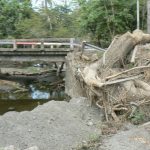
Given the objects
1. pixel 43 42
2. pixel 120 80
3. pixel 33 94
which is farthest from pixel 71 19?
pixel 120 80

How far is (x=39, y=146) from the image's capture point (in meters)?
10.1

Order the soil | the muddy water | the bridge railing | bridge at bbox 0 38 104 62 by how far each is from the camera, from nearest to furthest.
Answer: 1. the soil
2. the muddy water
3. the bridge railing
4. bridge at bbox 0 38 104 62

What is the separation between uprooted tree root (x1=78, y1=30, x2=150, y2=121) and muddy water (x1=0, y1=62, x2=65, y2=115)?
6.75 m

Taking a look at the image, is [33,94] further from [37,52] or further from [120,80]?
[120,80]

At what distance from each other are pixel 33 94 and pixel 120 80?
13.0 meters

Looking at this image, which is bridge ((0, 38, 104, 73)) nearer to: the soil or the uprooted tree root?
the uprooted tree root

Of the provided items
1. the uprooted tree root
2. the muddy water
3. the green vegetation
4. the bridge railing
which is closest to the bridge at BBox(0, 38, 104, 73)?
the bridge railing

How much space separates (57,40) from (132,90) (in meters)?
16.8

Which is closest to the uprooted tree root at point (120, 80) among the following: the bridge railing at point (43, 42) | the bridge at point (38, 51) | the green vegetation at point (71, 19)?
the bridge railing at point (43, 42)

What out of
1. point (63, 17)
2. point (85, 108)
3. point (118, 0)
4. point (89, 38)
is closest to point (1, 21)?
point (63, 17)

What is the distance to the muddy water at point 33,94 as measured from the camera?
21.7 metres

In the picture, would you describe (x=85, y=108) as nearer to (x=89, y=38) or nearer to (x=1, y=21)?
(x=89, y=38)

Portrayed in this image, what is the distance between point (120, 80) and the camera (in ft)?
42.7

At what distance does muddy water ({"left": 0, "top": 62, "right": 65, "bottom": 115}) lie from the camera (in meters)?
21.7
